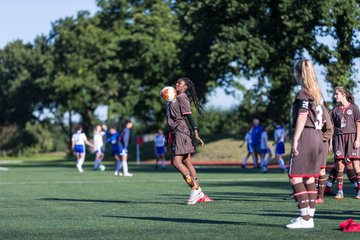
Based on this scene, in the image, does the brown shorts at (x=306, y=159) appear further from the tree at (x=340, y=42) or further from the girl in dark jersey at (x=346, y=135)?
the tree at (x=340, y=42)

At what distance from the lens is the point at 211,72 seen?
1759 inches

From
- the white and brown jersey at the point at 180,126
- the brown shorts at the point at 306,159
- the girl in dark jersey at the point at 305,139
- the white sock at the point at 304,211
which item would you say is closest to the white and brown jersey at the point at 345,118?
the white and brown jersey at the point at 180,126

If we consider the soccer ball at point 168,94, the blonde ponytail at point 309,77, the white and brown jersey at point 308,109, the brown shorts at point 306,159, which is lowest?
the brown shorts at point 306,159

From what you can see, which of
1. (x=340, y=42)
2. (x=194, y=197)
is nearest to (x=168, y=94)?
(x=194, y=197)

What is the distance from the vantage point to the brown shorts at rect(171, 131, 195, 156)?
15.6 metres

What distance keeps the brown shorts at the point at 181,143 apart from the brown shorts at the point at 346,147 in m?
3.37

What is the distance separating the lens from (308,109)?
10.7 metres

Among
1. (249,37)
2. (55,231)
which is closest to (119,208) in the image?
(55,231)

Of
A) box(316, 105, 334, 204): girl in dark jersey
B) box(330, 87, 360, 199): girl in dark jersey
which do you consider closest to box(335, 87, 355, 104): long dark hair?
box(330, 87, 360, 199): girl in dark jersey

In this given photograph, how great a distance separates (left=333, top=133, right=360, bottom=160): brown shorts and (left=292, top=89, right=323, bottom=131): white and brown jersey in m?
6.62

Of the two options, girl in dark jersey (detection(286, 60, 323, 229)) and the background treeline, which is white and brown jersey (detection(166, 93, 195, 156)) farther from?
the background treeline

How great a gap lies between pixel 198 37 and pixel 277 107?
9290mm

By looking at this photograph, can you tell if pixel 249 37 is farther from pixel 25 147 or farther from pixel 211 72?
pixel 25 147

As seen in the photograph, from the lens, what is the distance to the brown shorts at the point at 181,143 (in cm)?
1562
